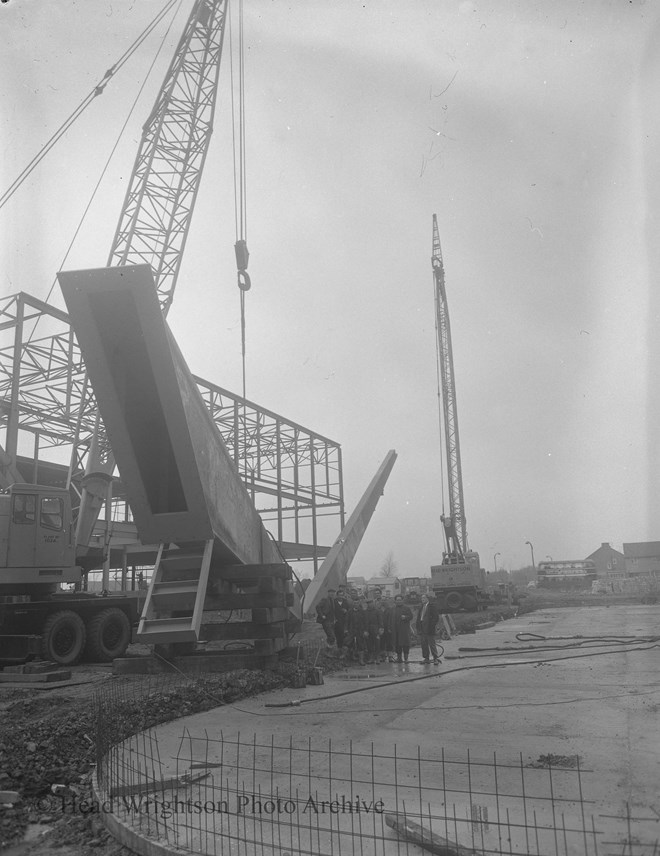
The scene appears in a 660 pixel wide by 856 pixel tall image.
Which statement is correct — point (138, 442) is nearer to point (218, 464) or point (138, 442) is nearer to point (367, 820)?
point (218, 464)

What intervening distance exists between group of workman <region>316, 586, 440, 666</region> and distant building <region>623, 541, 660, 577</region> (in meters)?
61.0

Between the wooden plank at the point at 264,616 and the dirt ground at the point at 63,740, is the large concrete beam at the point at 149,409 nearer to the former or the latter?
the wooden plank at the point at 264,616

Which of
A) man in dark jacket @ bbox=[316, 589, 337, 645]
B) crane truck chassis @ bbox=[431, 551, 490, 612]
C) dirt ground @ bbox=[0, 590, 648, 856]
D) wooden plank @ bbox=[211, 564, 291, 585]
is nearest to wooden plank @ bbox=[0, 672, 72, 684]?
dirt ground @ bbox=[0, 590, 648, 856]

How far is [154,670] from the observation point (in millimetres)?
9961

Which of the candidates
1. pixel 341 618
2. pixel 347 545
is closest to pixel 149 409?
pixel 341 618

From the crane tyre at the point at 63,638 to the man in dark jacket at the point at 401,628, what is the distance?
6029 millimetres

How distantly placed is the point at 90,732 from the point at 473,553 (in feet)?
98.8

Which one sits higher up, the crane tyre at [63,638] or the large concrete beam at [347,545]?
the large concrete beam at [347,545]

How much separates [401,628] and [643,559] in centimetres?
7501

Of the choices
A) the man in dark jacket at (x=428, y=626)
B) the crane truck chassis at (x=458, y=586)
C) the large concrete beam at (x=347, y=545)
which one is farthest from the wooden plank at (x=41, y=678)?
the crane truck chassis at (x=458, y=586)

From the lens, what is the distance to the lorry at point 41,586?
12.7 metres

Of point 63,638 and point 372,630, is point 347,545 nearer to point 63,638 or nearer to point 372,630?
point 372,630

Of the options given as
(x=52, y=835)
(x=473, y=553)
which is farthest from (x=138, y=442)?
(x=473, y=553)

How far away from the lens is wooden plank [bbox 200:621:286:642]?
1033 cm
